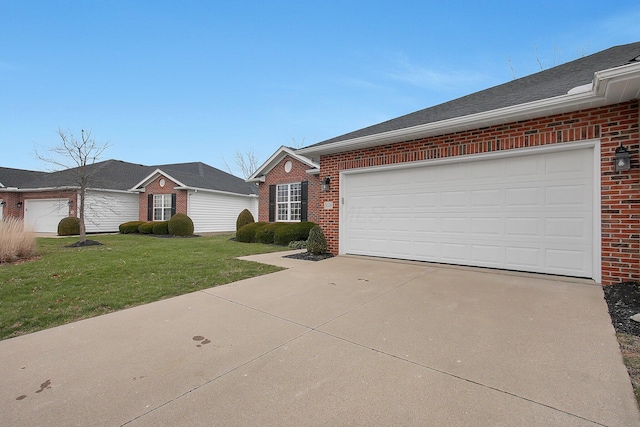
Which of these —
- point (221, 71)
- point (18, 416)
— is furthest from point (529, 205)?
point (221, 71)

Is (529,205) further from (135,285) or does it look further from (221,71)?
(221,71)

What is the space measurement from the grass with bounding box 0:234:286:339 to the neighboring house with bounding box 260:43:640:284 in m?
3.43

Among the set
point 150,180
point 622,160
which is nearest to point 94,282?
point 622,160

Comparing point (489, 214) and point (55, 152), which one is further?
point (55, 152)

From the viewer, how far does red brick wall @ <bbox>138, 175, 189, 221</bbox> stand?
17469 millimetres

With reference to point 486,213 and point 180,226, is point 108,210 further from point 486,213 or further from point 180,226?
point 486,213

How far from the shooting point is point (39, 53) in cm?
1053

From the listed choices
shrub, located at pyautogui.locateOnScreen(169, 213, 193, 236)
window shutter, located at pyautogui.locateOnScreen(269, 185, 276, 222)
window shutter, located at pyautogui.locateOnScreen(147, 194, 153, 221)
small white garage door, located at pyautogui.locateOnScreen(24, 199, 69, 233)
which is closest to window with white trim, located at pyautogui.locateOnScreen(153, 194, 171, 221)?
window shutter, located at pyautogui.locateOnScreen(147, 194, 153, 221)

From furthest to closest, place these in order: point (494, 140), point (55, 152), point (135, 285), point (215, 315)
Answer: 1. point (55, 152)
2. point (494, 140)
3. point (135, 285)
4. point (215, 315)

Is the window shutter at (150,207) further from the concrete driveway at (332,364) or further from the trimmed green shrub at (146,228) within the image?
the concrete driveway at (332,364)

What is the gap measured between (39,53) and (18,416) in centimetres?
1404

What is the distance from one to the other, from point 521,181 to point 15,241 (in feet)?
39.4

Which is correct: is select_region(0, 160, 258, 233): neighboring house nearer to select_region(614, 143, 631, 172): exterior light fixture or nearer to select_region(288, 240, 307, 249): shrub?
select_region(288, 240, 307, 249): shrub

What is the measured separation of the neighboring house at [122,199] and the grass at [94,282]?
10389mm
